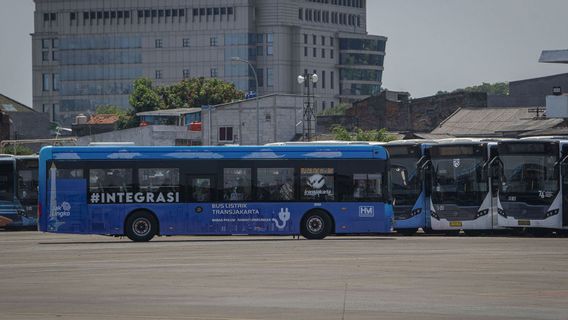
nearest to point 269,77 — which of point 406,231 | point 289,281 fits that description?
point 406,231

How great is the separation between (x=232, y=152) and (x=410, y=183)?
22.5 feet

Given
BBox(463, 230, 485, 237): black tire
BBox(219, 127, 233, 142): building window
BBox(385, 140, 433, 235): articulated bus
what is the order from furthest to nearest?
BBox(219, 127, 233, 142): building window
BBox(463, 230, 485, 237): black tire
BBox(385, 140, 433, 235): articulated bus

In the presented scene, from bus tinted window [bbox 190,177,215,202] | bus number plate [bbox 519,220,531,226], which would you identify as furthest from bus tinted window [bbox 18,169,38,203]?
bus number plate [bbox 519,220,531,226]

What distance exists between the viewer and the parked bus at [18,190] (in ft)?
161

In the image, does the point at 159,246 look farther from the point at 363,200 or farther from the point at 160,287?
the point at 160,287

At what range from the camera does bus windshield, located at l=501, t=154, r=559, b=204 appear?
4062cm

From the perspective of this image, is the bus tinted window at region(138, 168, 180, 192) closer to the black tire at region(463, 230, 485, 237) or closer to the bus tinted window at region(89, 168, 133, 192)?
the bus tinted window at region(89, 168, 133, 192)

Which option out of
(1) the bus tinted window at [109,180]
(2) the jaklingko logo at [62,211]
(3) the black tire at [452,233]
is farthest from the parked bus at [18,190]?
(3) the black tire at [452,233]

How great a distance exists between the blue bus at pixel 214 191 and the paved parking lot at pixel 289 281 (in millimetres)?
2570

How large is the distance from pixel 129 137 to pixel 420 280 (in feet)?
253

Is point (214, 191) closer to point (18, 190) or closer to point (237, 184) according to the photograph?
point (237, 184)

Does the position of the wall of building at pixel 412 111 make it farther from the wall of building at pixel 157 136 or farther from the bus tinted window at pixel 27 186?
the bus tinted window at pixel 27 186

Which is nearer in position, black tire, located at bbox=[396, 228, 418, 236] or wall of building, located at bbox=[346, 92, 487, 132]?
black tire, located at bbox=[396, 228, 418, 236]

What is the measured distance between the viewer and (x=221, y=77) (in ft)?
637
